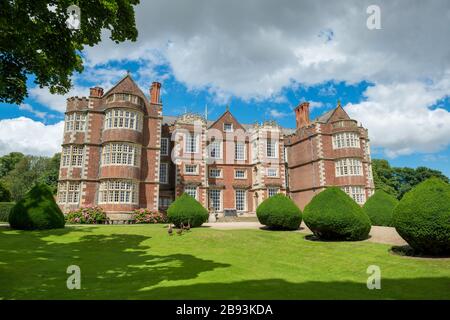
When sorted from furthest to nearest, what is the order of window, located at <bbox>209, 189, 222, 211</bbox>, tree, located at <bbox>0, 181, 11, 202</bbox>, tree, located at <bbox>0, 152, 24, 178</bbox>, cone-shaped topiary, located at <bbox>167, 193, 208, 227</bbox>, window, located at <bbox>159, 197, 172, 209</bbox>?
tree, located at <bbox>0, 152, 24, 178</bbox>
tree, located at <bbox>0, 181, 11, 202</bbox>
window, located at <bbox>209, 189, 222, 211</bbox>
window, located at <bbox>159, 197, 172, 209</bbox>
cone-shaped topiary, located at <bbox>167, 193, 208, 227</bbox>

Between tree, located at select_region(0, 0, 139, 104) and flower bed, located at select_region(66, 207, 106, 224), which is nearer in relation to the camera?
tree, located at select_region(0, 0, 139, 104)

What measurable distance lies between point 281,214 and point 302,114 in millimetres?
27675

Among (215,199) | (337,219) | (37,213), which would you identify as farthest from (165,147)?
(337,219)

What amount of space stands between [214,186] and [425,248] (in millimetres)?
29679

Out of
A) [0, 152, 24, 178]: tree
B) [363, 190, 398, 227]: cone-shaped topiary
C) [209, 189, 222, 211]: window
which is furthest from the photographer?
[0, 152, 24, 178]: tree

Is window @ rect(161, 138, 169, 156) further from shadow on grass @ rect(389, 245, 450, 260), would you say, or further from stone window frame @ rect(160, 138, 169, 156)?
shadow on grass @ rect(389, 245, 450, 260)

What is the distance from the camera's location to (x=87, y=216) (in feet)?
93.4

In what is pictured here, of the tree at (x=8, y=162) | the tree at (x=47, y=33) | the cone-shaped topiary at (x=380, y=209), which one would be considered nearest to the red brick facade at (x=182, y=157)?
the cone-shaped topiary at (x=380, y=209)

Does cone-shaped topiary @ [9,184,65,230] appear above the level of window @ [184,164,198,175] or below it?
below

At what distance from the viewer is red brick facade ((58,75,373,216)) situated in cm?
3148

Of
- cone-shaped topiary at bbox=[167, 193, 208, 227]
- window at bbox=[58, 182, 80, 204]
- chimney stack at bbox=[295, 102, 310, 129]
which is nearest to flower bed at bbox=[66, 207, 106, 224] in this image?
window at bbox=[58, 182, 80, 204]

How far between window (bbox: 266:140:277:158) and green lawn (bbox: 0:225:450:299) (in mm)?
24240

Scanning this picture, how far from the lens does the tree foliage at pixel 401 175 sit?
217 feet
